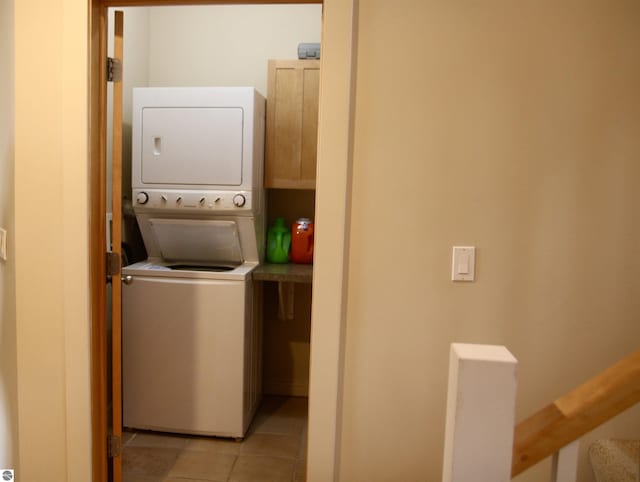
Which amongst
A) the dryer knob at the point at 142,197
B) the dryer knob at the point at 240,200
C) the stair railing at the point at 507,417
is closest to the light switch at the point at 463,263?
the stair railing at the point at 507,417

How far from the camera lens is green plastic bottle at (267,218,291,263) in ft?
9.36

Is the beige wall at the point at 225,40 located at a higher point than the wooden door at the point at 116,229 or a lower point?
higher

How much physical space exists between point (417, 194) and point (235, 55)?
205cm

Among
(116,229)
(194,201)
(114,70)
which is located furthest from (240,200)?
(114,70)

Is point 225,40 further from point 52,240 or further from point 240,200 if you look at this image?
point 52,240

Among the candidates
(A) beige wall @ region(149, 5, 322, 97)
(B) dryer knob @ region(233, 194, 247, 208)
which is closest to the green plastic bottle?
(B) dryer knob @ region(233, 194, 247, 208)

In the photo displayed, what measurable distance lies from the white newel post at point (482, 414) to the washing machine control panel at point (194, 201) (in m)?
1.97

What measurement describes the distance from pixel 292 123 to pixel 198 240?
0.91m

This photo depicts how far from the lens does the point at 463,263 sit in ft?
4.90

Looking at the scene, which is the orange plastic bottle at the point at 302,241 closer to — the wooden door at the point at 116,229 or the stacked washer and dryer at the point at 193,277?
the stacked washer and dryer at the point at 193,277

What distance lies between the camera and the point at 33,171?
1.55 m

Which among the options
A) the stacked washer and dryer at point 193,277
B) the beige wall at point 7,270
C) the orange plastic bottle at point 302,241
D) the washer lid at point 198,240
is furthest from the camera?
the orange plastic bottle at point 302,241

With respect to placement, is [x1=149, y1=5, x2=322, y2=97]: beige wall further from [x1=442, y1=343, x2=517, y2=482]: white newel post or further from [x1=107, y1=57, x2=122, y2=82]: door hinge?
[x1=442, y1=343, x2=517, y2=482]: white newel post

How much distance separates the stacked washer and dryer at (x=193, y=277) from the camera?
239 centimetres
